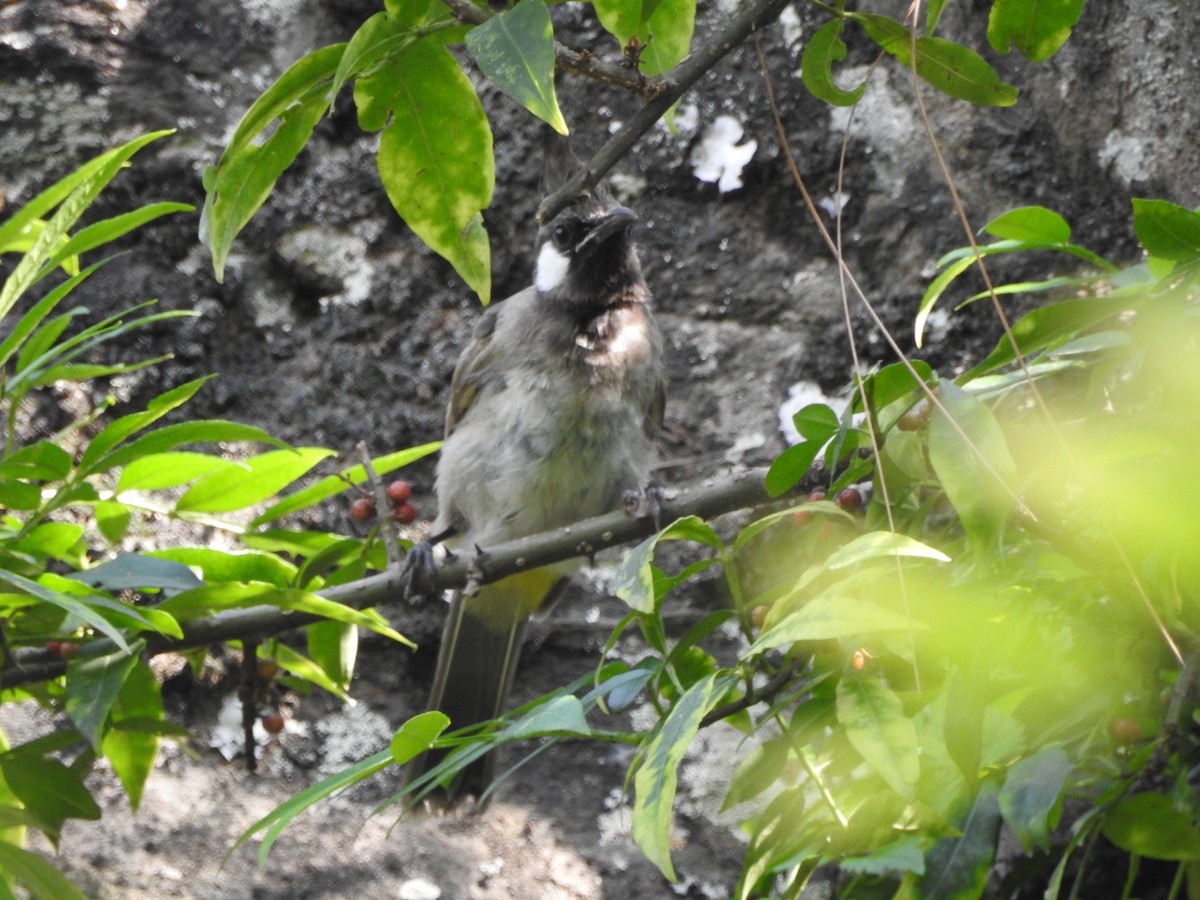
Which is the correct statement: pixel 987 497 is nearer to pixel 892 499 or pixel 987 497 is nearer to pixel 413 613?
pixel 892 499

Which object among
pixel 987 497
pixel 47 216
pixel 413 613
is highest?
pixel 47 216

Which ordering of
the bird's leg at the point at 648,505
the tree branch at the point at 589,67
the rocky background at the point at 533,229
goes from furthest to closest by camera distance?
the rocky background at the point at 533,229 < the bird's leg at the point at 648,505 < the tree branch at the point at 589,67

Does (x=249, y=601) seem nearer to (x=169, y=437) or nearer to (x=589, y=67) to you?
(x=169, y=437)

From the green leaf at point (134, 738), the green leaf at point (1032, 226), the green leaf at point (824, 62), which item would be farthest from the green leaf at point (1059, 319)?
the green leaf at point (134, 738)

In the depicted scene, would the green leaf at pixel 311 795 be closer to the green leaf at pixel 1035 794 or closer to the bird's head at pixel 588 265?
the green leaf at pixel 1035 794

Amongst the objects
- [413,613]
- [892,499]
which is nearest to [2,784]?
[413,613]

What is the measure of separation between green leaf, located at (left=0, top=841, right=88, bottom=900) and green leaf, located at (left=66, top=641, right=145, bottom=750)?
16cm

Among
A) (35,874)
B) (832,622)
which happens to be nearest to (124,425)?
(35,874)

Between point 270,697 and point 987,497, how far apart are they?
1.31m

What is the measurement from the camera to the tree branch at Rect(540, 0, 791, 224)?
1128 millimetres

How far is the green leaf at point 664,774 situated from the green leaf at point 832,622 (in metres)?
0.09

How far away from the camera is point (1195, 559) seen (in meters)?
1.16

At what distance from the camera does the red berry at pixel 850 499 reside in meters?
1.69

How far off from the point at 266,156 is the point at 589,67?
307mm
